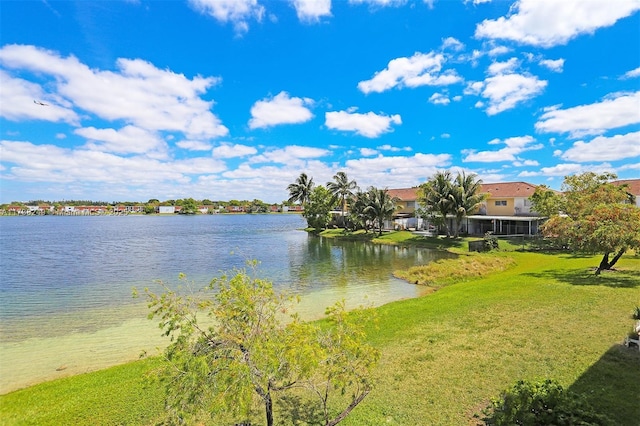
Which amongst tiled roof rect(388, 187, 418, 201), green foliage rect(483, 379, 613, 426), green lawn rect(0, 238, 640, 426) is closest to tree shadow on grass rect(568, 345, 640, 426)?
green lawn rect(0, 238, 640, 426)

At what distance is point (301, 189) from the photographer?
78.9 m

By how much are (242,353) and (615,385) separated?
7.89m

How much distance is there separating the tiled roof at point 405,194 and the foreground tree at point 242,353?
58.7m

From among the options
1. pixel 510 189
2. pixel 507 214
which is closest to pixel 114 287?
pixel 507 214

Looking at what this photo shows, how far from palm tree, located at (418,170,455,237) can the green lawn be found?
27.8 meters

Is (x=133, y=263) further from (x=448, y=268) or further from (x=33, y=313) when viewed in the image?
(x=448, y=268)

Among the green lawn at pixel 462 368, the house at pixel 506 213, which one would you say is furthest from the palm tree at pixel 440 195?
the green lawn at pixel 462 368

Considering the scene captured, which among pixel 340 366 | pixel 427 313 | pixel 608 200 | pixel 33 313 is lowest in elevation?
pixel 33 313

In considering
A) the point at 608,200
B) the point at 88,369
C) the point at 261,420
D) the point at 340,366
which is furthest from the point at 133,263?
the point at 608,200

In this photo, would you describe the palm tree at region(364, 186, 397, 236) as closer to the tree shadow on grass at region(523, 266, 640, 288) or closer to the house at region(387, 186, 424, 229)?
the house at region(387, 186, 424, 229)

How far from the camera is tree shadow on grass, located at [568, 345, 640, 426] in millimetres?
6465

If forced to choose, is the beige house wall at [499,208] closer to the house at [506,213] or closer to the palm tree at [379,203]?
the house at [506,213]

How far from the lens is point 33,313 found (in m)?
18.3

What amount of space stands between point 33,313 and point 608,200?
34.7 metres
